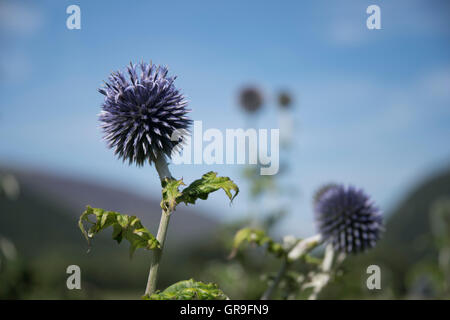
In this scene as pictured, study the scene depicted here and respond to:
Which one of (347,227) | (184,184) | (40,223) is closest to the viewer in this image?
(184,184)

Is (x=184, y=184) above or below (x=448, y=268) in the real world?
above

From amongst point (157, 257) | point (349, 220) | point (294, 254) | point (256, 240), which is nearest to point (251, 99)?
point (349, 220)

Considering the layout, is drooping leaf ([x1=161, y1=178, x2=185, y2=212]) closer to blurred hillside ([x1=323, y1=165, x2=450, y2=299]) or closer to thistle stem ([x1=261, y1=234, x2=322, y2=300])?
thistle stem ([x1=261, y1=234, x2=322, y2=300])

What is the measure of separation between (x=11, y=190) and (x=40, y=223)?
14733 mm

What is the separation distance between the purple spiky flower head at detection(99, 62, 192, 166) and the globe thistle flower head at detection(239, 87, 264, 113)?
16.8ft

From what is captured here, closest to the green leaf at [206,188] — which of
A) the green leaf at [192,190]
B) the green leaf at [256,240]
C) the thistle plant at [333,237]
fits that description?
the green leaf at [192,190]

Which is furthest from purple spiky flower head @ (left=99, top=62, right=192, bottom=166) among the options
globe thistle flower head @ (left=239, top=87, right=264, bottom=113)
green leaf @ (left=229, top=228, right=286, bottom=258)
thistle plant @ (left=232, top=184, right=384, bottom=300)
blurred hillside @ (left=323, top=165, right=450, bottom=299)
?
blurred hillside @ (left=323, top=165, right=450, bottom=299)

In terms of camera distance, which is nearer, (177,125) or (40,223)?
(177,125)

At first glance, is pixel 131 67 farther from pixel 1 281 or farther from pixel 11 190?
pixel 1 281

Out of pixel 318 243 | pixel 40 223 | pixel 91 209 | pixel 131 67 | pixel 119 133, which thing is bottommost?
pixel 40 223

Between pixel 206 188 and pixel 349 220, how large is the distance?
159 centimetres

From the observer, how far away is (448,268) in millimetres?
5504

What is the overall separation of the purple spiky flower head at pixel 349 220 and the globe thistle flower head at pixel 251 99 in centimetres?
421
